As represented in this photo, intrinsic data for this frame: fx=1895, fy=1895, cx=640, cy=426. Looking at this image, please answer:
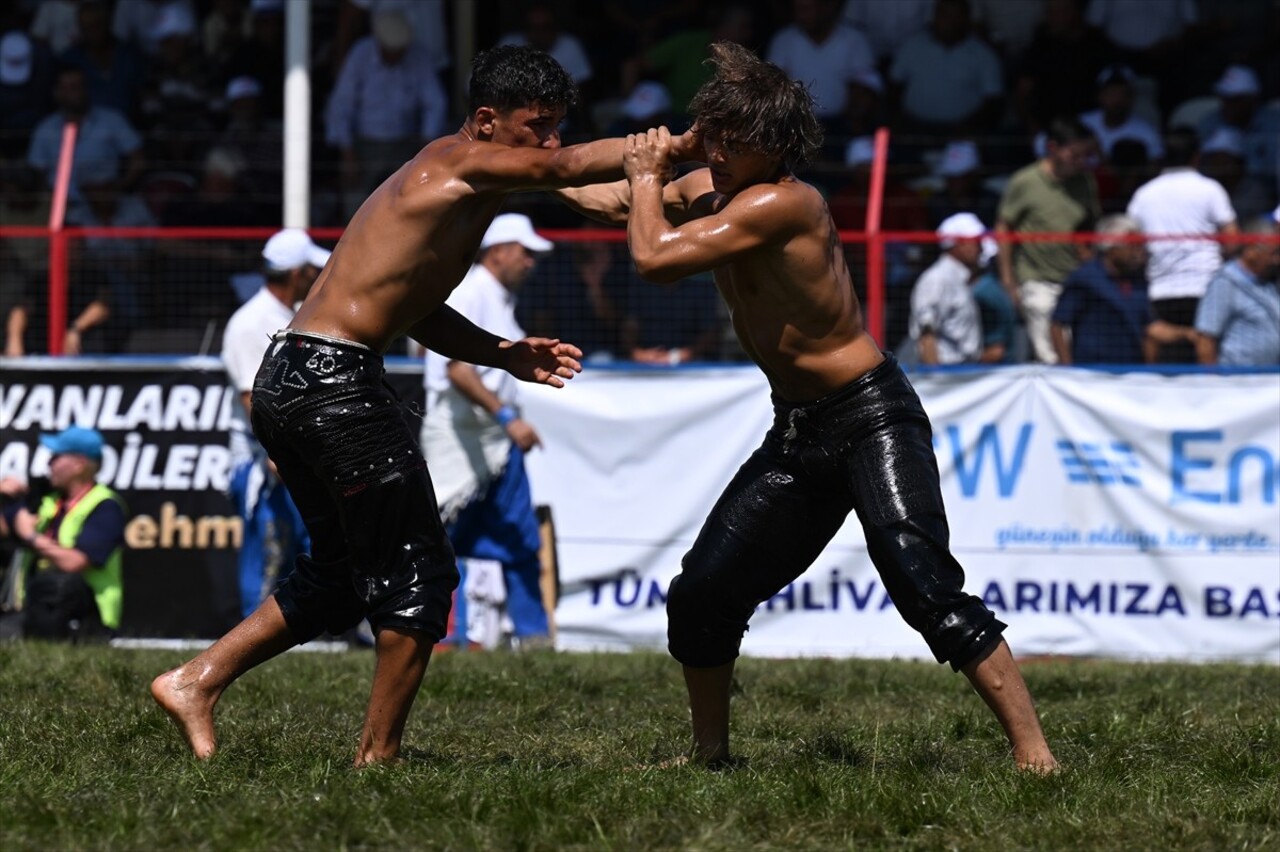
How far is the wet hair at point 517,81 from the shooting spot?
533 centimetres

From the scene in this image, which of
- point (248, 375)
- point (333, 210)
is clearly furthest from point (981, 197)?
point (248, 375)

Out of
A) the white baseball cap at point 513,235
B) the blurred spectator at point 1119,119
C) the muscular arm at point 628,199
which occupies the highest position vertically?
the blurred spectator at point 1119,119

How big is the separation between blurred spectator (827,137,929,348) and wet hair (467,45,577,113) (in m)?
4.74

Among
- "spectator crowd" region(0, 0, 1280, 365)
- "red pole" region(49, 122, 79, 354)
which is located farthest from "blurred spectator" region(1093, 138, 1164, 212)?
"red pole" region(49, 122, 79, 354)

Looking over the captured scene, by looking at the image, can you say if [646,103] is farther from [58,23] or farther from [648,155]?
[648,155]

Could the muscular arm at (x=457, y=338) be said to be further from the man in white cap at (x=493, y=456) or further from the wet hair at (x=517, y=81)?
the man in white cap at (x=493, y=456)

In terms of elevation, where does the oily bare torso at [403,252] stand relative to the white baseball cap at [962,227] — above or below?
below

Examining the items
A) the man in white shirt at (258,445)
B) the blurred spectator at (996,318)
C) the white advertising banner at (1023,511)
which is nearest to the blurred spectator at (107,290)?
the man in white shirt at (258,445)

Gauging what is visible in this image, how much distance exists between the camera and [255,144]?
13062mm

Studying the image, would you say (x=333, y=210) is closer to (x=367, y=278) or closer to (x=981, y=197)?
(x=981, y=197)

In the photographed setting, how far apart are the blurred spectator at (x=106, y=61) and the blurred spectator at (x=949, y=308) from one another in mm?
6714

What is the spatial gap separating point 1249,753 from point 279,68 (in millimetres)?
10328

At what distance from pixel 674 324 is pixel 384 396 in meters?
5.30

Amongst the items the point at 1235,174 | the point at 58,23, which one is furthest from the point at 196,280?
the point at 1235,174
